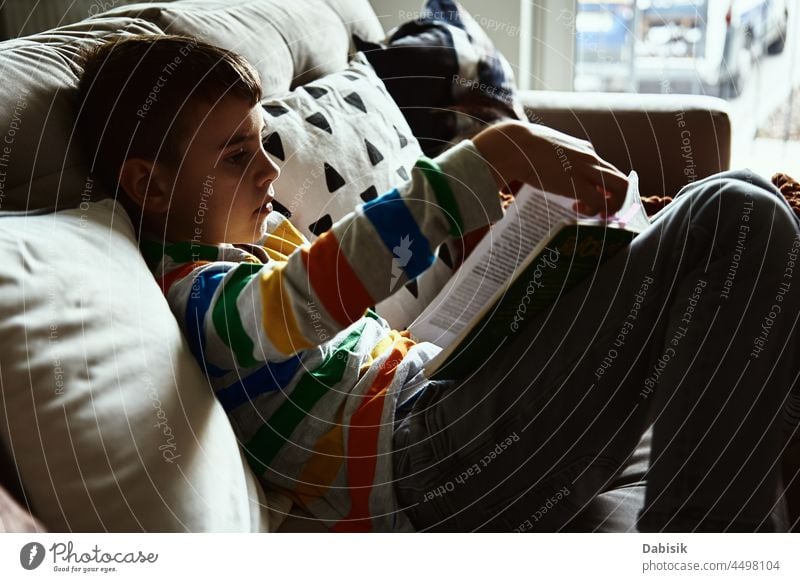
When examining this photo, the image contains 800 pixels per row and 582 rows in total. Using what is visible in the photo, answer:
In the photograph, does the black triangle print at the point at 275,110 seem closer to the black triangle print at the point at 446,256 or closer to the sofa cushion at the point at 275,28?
the sofa cushion at the point at 275,28

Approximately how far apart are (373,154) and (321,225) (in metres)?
0.12

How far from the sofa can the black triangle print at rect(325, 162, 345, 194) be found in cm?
23

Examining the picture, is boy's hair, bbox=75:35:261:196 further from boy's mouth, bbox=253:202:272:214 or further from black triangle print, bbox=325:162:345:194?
black triangle print, bbox=325:162:345:194

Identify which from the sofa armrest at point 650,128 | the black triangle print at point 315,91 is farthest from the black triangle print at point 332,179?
the sofa armrest at point 650,128

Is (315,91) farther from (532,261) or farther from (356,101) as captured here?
(532,261)

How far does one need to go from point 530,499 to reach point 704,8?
33.0 inches

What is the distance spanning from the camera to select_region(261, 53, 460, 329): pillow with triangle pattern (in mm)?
805

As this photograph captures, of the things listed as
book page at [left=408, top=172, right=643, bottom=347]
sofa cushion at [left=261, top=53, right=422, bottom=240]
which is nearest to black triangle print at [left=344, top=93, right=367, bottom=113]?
sofa cushion at [left=261, top=53, right=422, bottom=240]

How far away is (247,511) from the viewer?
0.55 meters

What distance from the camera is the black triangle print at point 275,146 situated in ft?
2.64

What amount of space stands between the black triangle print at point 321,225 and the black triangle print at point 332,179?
0.03 meters

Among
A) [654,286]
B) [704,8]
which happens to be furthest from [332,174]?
[704,8]

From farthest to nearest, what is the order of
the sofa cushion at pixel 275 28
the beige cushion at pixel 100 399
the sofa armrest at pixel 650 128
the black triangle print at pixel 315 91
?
the sofa armrest at pixel 650 128, the black triangle print at pixel 315 91, the sofa cushion at pixel 275 28, the beige cushion at pixel 100 399
